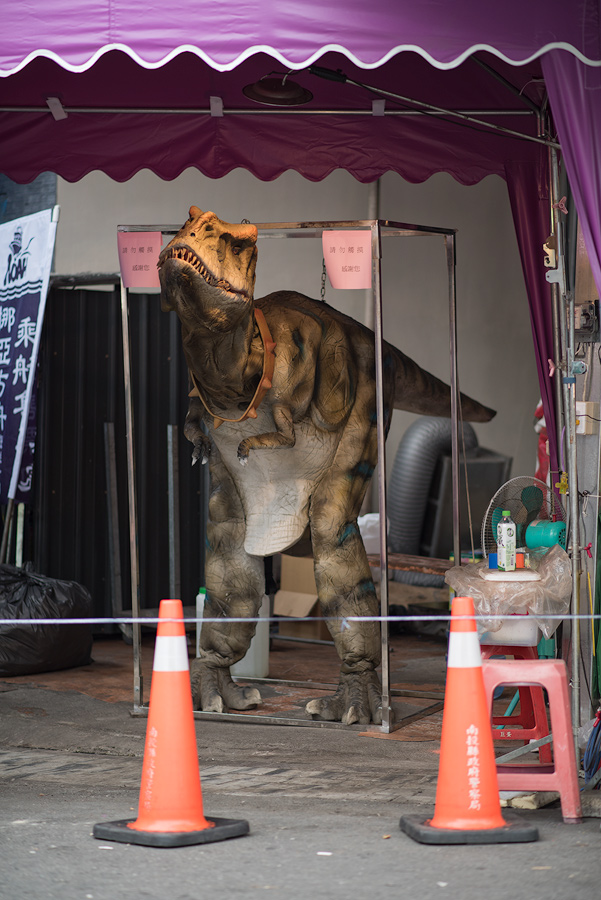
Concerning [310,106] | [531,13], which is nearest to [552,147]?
[531,13]

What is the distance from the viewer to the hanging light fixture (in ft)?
21.1

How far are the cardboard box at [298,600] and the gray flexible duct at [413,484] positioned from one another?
1270mm

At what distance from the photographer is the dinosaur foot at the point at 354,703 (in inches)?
254

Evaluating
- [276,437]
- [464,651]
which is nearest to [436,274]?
[276,437]

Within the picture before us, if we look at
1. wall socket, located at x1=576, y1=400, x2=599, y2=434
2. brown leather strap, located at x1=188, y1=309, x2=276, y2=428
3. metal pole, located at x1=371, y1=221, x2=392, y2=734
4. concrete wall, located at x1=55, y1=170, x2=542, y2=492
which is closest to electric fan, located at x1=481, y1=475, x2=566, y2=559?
wall socket, located at x1=576, y1=400, x2=599, y2=434

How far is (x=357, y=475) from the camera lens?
6715 mm

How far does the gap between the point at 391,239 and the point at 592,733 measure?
7991mm

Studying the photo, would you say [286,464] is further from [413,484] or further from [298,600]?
[413,484]

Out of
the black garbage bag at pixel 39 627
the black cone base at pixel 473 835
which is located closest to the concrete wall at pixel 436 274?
the black garbage bag at pixel 39 627

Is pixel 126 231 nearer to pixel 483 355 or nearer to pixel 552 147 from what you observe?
pixel 552 147

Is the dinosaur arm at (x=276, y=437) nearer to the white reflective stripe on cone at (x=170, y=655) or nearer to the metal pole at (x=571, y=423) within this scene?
the metal pole at (x=571, y=423)

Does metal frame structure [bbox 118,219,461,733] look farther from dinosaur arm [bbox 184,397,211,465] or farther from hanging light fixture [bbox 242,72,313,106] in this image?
hanging light fixture [bbox 242,72,313,106]

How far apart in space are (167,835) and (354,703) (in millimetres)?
2625

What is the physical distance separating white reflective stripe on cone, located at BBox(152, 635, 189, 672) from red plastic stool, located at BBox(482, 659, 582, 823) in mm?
1133
